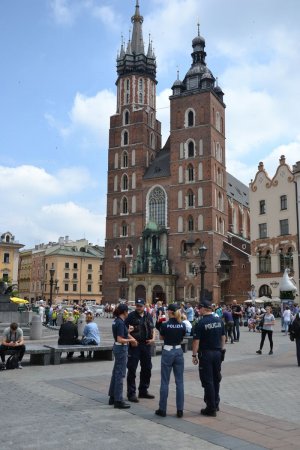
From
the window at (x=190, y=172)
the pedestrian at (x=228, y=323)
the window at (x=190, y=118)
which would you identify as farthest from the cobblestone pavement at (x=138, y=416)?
the window at (x=190, y=118)

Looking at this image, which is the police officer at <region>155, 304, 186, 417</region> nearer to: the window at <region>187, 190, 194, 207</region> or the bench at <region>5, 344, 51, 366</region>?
the bench at <region>5, 344, 51, 366</region>

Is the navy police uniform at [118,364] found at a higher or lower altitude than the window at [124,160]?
lower

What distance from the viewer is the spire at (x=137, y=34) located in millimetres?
69250

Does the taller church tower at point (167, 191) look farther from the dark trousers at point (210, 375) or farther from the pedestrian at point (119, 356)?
the dark trousers at point (210, 375)

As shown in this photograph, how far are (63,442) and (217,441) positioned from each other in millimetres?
1826

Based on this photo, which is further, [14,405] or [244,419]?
[14,405]

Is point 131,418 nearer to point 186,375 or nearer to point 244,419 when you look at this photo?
point 244,419

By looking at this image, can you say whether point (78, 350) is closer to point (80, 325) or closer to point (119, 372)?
point (119, 372)

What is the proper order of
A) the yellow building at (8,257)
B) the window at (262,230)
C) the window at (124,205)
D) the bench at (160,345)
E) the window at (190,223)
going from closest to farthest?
1. the bench at (160,345)
2. the window at (262,230)
3. the window at (190,223)
4. the window at (124,205)
5. the yellow building at (8,257)

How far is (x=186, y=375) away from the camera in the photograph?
11.2 meters

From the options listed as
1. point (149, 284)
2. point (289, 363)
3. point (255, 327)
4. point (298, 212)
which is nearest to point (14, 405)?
point (289, 363)

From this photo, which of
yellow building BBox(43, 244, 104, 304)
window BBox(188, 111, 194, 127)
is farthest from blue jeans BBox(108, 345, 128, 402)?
yellow building BBox(43, 244, 104, 304)

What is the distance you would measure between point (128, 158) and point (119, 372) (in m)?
56.3

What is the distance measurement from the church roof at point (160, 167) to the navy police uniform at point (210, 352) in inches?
2050
